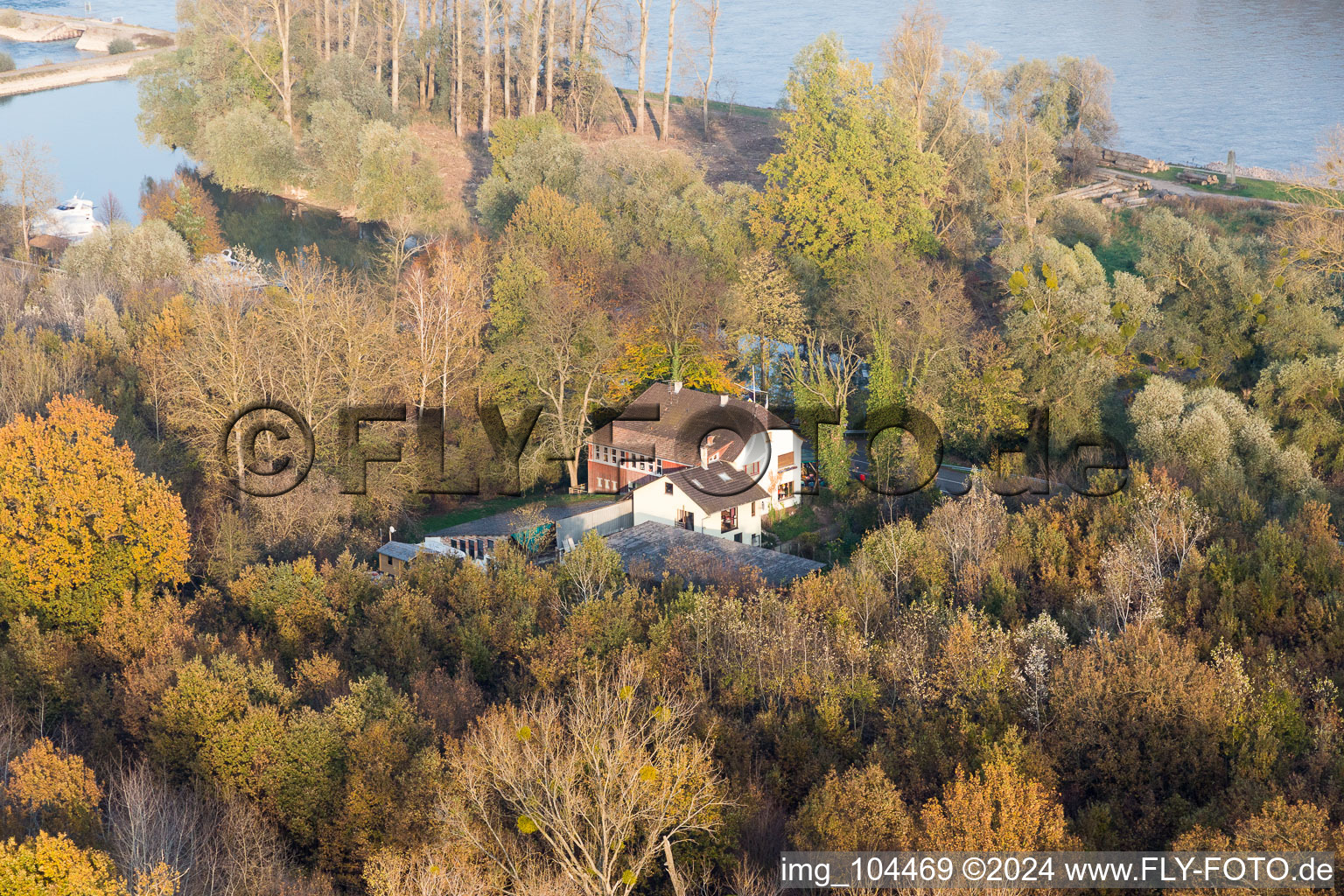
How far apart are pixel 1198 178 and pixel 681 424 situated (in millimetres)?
29606

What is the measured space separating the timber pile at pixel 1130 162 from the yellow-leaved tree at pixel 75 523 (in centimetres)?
4474

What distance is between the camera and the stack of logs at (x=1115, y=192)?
50250 millimetres

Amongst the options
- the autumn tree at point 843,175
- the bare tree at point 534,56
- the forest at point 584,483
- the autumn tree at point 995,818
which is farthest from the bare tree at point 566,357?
the autumn tree at point 995,818

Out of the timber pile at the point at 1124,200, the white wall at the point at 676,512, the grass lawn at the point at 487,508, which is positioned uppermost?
the timber pile at the point at 1124,200

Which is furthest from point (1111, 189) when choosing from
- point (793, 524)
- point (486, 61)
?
point (486, 61)

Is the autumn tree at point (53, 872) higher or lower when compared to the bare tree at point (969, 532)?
lower

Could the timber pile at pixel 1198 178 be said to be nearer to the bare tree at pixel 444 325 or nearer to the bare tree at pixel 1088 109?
the bare tree at pixel 1088 109

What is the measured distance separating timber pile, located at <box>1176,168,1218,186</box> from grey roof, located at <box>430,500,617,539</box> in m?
32.1

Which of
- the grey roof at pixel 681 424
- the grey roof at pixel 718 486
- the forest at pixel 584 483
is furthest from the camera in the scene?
the grey roof at pixel 681 424

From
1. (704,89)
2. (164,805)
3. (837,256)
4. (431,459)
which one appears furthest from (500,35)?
(164,805)

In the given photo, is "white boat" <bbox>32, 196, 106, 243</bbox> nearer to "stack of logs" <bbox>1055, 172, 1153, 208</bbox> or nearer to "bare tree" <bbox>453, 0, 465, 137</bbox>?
"bare tree" <bbox>453, 0, 465, 137</bbox>

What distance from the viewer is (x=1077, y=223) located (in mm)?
47844

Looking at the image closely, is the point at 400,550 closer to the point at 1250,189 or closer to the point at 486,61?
the point at 486,61

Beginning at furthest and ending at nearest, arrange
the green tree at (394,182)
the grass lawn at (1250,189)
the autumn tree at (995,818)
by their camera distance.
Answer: the green tree at (394,182) < the grass lawn at (1250,189) < the autumn tree at (995,818)
